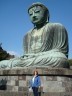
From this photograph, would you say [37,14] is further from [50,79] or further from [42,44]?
[50,79]

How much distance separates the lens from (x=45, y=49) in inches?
465

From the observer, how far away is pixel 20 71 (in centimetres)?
1052

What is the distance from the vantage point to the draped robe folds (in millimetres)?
10656

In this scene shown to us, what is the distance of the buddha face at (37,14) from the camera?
12.6 m

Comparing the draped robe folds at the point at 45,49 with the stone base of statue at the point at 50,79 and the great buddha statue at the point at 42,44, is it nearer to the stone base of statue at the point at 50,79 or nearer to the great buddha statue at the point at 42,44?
the great buddha statue at the point at 42,44

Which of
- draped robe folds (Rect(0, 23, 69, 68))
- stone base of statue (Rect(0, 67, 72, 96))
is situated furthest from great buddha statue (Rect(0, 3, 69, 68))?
stone base of statue (Rect(0, 67, 72, 96))

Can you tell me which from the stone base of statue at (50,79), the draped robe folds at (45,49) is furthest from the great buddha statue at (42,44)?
the stone base of statue at (50,79)

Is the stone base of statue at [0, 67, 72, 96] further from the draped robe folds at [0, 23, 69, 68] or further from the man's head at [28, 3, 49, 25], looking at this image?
the man's head at [28, 3, 49, 25]

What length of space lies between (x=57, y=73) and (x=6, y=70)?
7.30ft

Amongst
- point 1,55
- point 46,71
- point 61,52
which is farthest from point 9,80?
point 1,55

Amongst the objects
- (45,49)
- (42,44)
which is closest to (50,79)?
(45,49)

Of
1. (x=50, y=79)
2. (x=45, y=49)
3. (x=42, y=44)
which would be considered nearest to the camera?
(x=50, y=79)

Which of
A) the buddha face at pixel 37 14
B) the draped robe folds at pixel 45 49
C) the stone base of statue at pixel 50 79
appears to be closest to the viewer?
the stone base of statue at pixel 50 79

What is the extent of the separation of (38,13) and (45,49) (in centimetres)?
196
